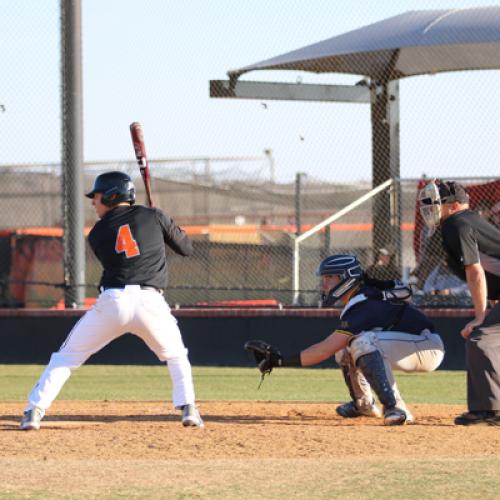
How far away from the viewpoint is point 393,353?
7.96 metres

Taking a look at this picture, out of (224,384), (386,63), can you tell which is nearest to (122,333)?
(224,384)

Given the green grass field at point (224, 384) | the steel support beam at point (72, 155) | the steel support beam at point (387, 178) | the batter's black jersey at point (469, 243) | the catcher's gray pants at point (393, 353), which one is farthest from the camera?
the steel support beam at point (387, 178)

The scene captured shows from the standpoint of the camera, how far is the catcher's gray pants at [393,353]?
779 centimetres

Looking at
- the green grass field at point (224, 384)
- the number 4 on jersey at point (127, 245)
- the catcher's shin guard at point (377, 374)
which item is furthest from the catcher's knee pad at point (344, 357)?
the green grass field at point (224, 384)

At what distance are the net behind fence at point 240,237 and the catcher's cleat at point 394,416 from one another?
6890 millimetres

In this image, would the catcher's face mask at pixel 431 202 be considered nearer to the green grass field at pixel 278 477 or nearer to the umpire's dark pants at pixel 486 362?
the umpire's dark pants at pixel 486 362

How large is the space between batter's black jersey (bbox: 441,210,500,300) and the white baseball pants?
182 centimetres

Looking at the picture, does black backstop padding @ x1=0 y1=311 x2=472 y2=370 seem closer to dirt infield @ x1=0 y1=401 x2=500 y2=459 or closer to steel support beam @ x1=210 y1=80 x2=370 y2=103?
steel support beam @ x1=210 y1=80 x2=370 y2=103

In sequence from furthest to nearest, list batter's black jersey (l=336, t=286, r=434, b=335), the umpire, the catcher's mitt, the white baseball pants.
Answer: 1. the catcher's mitt
2. batter's black jersey (l=336, t=286, r=434, b=335)
3. the umpire
4. the white baseball pants

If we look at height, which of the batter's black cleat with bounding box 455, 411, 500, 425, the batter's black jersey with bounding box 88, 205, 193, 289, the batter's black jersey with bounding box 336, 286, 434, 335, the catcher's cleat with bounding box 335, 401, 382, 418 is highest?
the batter's black jersey with bounding box 88, 205, 193, 289

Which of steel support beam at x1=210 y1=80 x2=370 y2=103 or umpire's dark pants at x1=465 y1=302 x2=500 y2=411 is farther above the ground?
steel support beam at x1=210 y1=80 x2=370 y2=103

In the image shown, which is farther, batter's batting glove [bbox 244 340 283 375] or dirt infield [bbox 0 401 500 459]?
batter's batting glove [bbox 244 340 283 375]

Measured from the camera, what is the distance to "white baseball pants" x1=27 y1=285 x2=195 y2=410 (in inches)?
289

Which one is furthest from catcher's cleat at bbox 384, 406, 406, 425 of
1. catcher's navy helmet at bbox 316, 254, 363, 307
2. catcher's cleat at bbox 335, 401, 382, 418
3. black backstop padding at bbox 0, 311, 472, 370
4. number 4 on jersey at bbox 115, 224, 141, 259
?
black backstop padding at bbox 0, 311, 472, 370
